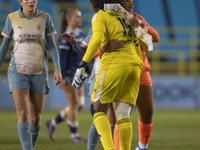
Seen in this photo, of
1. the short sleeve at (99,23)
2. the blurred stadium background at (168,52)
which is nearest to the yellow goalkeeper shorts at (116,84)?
the short sleeve at (99,23)

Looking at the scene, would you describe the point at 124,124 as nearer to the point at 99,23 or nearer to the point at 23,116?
the point at 99,23

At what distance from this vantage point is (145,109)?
539 cm

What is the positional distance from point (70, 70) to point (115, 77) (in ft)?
12.8

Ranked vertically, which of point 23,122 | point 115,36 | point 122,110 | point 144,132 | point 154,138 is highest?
point 115,36

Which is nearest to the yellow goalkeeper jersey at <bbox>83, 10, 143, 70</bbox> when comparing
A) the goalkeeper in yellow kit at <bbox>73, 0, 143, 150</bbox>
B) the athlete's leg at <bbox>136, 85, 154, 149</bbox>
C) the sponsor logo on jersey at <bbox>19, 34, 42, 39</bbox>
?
the goalkeeper in yellow kit at <bbox>73, 0, 143, 150</bbox>

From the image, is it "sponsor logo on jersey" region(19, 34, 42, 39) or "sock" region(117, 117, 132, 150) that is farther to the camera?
"sponsor logo on jersey" region(19, 34, 42, 39)

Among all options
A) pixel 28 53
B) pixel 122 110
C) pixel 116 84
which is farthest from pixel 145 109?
pixel 28 53

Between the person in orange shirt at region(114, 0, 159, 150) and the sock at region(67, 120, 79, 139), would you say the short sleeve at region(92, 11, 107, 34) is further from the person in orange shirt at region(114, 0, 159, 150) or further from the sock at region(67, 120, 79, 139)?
the sock at region(67, 120, 79, 139)

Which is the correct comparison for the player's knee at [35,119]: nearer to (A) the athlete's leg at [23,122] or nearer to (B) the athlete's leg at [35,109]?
(B) the athlete's leg at [35,109]

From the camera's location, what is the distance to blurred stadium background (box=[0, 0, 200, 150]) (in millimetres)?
17447

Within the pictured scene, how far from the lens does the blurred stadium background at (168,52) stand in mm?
17447

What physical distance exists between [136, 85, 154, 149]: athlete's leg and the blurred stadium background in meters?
8.56

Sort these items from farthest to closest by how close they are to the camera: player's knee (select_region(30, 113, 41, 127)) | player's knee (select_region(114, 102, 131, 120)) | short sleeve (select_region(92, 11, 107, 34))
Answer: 1. player's knee (select_region(30, 113, 41, 127))
2. player's knee (select_region(114, 102, 131, 120))
3. short sleeve (select_region(92, 11, 107, 34))

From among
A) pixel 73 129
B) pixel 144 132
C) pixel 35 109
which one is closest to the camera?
pixel 144 132
